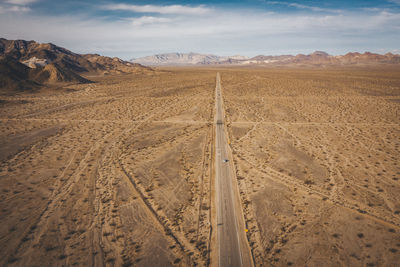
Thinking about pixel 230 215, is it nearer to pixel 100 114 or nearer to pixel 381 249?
pixel 381 249

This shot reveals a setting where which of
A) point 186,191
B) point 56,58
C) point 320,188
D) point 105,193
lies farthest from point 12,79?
point 56,58

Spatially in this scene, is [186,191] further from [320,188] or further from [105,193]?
[320,188]

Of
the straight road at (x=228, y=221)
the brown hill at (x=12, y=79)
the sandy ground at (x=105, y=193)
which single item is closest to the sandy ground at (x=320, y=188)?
the straight road at (x=228, y=221)

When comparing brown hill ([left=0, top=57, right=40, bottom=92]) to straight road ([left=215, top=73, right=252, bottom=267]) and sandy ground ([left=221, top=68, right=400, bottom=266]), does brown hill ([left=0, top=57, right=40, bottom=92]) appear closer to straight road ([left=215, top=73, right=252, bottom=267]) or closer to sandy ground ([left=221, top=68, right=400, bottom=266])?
sandy ground ([left=221, top=68, right=400, bottom=266])

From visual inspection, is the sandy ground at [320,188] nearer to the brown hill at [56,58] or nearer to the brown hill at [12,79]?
the brown hill at [12,79]

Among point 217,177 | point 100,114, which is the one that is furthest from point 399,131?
point 100,114

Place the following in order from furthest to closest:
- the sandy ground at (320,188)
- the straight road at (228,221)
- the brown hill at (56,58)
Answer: the brown hill at (56,58), the sandy ground at (320,188), the straight road at (228,221)
